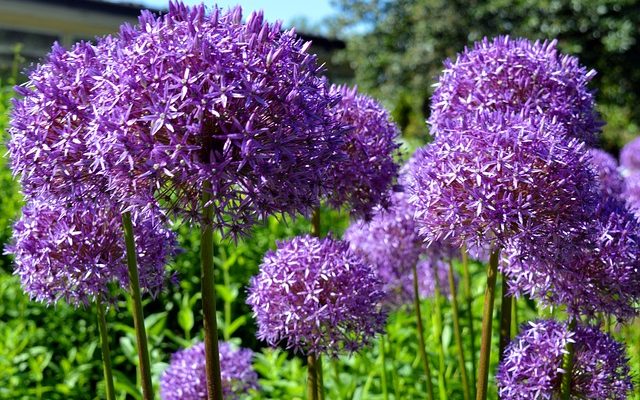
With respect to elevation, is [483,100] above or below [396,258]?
above

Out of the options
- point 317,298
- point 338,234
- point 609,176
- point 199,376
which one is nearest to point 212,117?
point 317,298

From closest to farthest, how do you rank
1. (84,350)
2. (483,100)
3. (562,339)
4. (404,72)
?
1. (562,339)
2. (483,100)
3. (84,350)
4. (404,72)

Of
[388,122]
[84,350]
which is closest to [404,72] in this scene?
[84,350]

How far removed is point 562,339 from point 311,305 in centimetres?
78

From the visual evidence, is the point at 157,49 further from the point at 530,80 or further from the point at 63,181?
the point at 530,80

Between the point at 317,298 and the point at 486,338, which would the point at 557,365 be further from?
the point at 317,298

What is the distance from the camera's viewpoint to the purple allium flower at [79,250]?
7.37 feet

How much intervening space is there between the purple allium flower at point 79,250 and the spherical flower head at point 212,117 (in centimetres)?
43

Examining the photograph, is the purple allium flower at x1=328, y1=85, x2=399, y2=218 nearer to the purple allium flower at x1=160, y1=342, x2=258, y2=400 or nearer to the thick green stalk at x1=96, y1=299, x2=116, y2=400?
the thick green stalk at x1=96, y1=299, x2=116, y2=400

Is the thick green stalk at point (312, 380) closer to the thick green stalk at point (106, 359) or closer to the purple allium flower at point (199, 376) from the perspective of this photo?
the thick green stalk at point (106, 359)

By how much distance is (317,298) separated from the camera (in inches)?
96.1

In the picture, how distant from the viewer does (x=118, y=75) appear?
1.83 m

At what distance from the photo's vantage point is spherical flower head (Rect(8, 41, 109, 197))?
6.49ft

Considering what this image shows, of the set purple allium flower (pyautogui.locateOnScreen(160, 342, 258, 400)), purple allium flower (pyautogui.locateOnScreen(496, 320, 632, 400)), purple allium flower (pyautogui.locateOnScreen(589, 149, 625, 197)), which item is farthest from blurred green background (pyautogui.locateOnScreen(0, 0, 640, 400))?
purple allium flower (pyautogui.locateOnScreen(589, 149, 625, 197))
